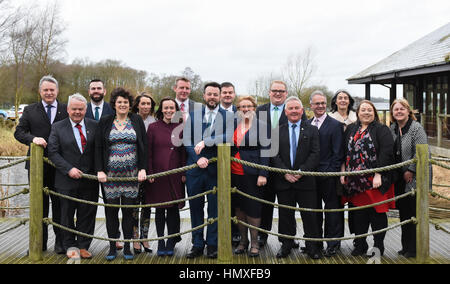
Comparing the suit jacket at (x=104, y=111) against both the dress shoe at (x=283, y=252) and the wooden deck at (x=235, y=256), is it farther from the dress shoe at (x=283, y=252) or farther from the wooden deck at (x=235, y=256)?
the dress shoe at (x=283, y=252)

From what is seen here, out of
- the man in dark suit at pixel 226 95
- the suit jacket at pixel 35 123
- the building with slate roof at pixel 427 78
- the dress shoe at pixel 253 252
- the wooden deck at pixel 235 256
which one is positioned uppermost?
the building with slate roof at pixel 427 78

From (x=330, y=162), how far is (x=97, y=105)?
2978mm

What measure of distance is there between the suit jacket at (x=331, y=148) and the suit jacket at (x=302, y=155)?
19cm

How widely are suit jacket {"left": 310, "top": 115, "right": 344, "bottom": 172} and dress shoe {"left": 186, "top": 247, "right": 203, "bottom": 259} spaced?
168 centimetres

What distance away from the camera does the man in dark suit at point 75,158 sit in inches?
191

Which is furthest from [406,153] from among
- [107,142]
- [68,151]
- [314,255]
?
[68,151]

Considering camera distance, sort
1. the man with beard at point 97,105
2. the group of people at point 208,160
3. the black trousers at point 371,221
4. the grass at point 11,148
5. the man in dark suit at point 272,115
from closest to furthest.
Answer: the group of people at point 208,160 → the black trousers at point 371,221 → the man in dark suit at point 272,115 → the man with beard at point 97,105 → the grass at point 11,148

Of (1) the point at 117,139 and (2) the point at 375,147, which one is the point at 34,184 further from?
(2) the point at 375,147

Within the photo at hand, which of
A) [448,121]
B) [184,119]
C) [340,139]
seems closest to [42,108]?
[184,119]

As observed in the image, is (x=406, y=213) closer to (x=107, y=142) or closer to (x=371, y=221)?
(x=371, y=221)

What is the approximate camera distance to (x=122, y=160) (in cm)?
477

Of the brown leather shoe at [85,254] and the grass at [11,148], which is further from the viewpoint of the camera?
the grass at [11,148]

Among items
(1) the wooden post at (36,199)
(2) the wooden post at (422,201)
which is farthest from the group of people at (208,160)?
(2) the wooden post at (422,201)

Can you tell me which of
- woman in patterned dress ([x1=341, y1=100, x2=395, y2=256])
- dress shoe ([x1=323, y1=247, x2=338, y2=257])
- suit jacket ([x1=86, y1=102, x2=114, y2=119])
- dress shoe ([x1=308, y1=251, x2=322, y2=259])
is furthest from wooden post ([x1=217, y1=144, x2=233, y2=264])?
suit jacket ([x1=86, y1=102, x2=114, y2=119])
